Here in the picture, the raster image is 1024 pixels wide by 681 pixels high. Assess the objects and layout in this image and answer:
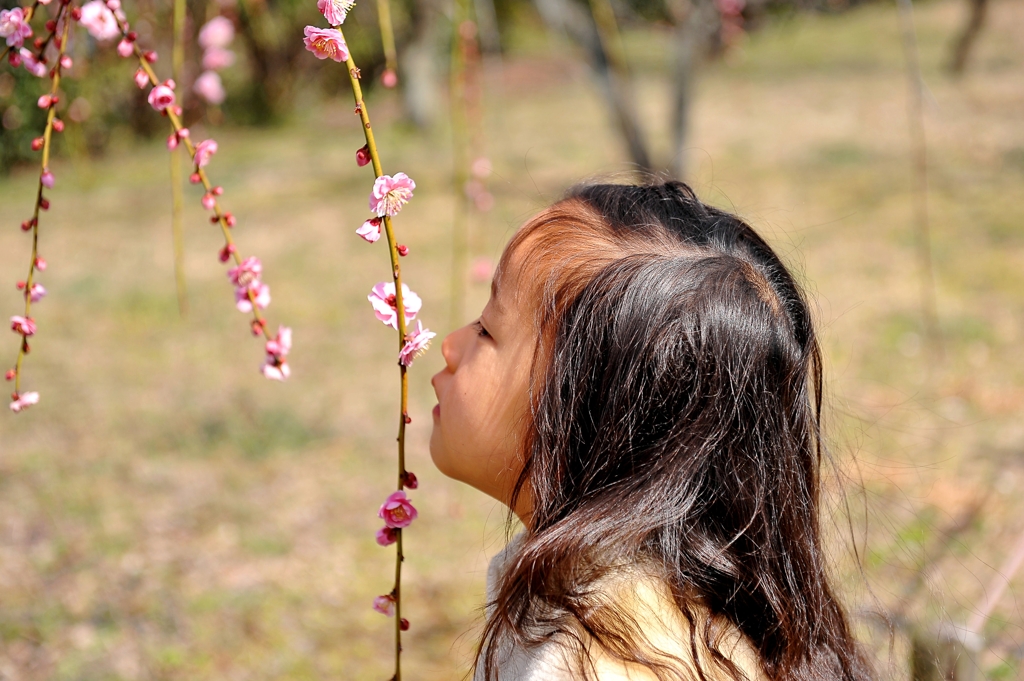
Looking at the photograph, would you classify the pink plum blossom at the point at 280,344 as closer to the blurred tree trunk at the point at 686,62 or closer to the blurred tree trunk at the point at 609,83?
the blurred tree trunk at the point at 686,62

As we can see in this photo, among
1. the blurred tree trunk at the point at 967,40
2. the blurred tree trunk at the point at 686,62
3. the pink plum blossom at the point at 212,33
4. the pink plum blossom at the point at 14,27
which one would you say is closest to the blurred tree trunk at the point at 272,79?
the blurred tree trunk at the point at 686,62

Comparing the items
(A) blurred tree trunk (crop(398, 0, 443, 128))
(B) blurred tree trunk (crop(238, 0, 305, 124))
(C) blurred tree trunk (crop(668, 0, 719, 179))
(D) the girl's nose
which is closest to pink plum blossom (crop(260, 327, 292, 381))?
(D) the girl's nose

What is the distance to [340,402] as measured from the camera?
335cm

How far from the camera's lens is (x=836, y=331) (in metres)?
3.77

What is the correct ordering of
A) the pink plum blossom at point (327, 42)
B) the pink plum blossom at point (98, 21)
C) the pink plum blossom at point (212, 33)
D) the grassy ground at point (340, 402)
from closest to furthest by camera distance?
1. the pink plum blossom at point (327, 42)
2. the pink plum blossom at point (98, 21)
3. the grassy ground at point (340, 402)
4. the pink plum blossom at point (212, 33)

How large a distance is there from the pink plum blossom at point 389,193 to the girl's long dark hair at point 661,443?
203 millimetres

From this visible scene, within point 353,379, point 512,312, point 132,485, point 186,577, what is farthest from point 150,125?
point 512,312

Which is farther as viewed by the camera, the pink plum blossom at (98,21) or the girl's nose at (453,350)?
the pink plum blossom at (98,21)

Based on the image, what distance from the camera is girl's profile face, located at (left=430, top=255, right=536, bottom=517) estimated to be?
895 mm

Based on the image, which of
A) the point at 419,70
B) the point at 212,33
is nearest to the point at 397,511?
the point at 212,33

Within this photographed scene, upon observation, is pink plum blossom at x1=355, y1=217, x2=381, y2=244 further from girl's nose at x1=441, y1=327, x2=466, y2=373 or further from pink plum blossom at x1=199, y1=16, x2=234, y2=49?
pink plum blossom at x1=199, y1=16, x2=234, y2=49

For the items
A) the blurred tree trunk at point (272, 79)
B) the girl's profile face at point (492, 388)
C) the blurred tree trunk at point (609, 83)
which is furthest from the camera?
the blurred tree trunk at point (272, 79)

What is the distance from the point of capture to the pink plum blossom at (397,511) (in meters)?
0.82

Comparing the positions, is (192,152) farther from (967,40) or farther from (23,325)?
(967,40)
